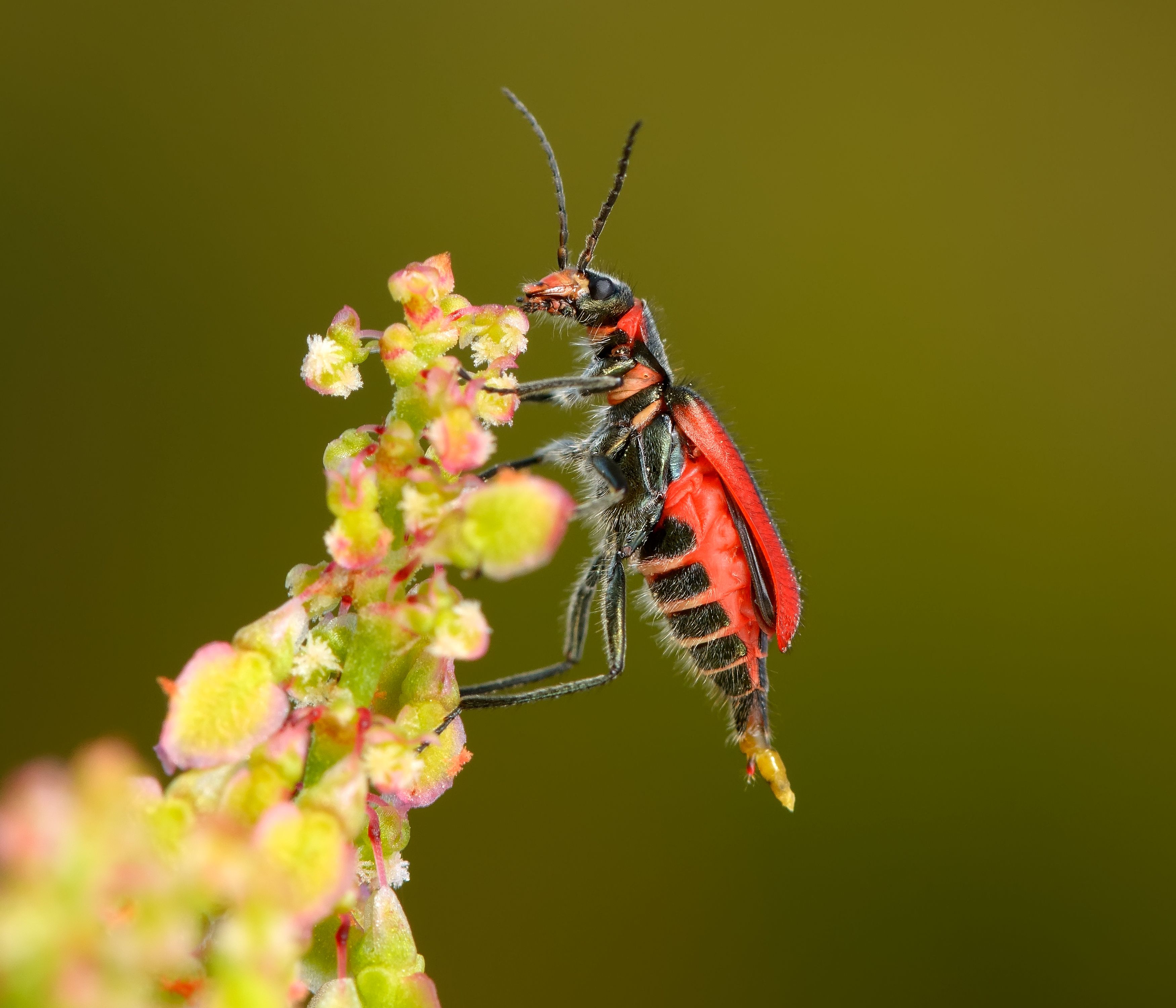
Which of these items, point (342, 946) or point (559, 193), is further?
point (559, 193)

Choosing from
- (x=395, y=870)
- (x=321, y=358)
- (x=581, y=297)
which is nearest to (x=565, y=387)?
(x=581, y=297)

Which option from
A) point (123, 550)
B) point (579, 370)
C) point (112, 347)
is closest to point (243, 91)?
point (112, 347)

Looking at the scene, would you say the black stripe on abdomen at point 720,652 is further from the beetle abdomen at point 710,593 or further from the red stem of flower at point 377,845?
the red stem of flower at point 377,845

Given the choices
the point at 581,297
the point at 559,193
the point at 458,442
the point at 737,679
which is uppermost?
the point at 559,193

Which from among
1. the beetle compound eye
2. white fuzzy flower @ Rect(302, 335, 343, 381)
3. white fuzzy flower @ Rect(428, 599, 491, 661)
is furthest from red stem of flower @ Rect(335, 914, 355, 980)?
the beetle compound eye

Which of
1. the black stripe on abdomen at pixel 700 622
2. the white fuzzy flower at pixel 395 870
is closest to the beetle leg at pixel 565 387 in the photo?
the black stripe on abdomen at pixel 700 622

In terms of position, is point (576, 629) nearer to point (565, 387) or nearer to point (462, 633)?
point (565, 387)
